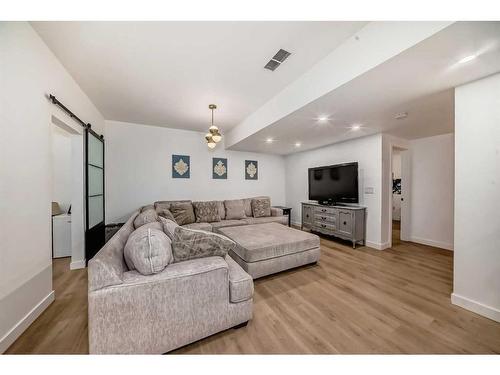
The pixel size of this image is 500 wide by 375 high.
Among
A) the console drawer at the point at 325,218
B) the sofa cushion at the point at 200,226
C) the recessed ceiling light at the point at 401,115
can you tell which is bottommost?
the sofa cushion at the point at 200,226

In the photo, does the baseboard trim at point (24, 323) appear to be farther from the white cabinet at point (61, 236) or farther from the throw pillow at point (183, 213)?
the throw pillow at point (183, 213)

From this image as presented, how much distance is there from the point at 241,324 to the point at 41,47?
3173mm

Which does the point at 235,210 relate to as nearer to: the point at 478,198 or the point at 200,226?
the point at 200,226

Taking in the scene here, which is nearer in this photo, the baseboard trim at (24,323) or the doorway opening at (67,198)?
the baseboard trim at (24,323)

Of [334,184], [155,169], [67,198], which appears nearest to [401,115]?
[334,184]

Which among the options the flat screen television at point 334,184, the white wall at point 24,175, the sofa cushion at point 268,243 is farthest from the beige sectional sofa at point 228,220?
the white wall at point 24,175

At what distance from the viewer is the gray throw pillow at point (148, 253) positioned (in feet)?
4.04

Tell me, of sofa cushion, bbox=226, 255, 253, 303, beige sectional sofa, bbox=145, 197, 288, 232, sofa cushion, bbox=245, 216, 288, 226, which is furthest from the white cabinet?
sofa cushion, bbox=226, 255, 253, 303

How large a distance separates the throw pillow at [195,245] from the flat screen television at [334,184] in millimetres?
3246

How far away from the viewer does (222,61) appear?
6.37 ft

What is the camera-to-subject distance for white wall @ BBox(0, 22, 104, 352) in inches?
52.7

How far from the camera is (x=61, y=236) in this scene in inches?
121
